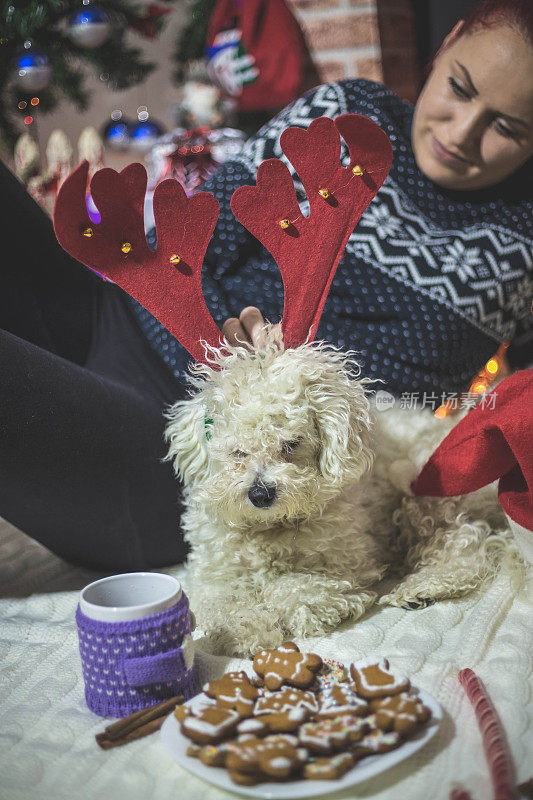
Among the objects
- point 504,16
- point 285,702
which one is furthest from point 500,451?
point 504,16

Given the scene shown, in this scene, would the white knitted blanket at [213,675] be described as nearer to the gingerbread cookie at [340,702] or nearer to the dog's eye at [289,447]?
the gingerbread cookie at [340,702]

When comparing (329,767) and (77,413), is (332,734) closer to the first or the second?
(329,767)

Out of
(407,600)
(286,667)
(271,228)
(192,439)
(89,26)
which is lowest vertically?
(407,600)

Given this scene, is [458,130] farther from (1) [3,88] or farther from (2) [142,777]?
(1) [3,88]

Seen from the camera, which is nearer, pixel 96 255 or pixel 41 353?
pixel 96 255

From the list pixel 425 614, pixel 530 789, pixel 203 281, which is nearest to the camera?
pixel 530 789

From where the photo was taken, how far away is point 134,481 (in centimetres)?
109

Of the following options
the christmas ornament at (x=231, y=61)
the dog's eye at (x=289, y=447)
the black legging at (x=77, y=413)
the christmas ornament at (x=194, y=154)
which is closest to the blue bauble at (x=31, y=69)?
A: the christmas ornament at (x=194, y=154)

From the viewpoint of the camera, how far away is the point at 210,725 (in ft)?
2.19

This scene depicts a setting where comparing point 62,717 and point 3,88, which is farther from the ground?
point 3,88

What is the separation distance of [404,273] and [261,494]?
0.54 m

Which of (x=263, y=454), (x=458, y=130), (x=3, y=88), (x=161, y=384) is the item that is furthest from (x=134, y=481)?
(x=3, y=88)

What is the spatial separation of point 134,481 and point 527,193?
88 cm

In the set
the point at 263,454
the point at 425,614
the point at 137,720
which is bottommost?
the point at 425,614
